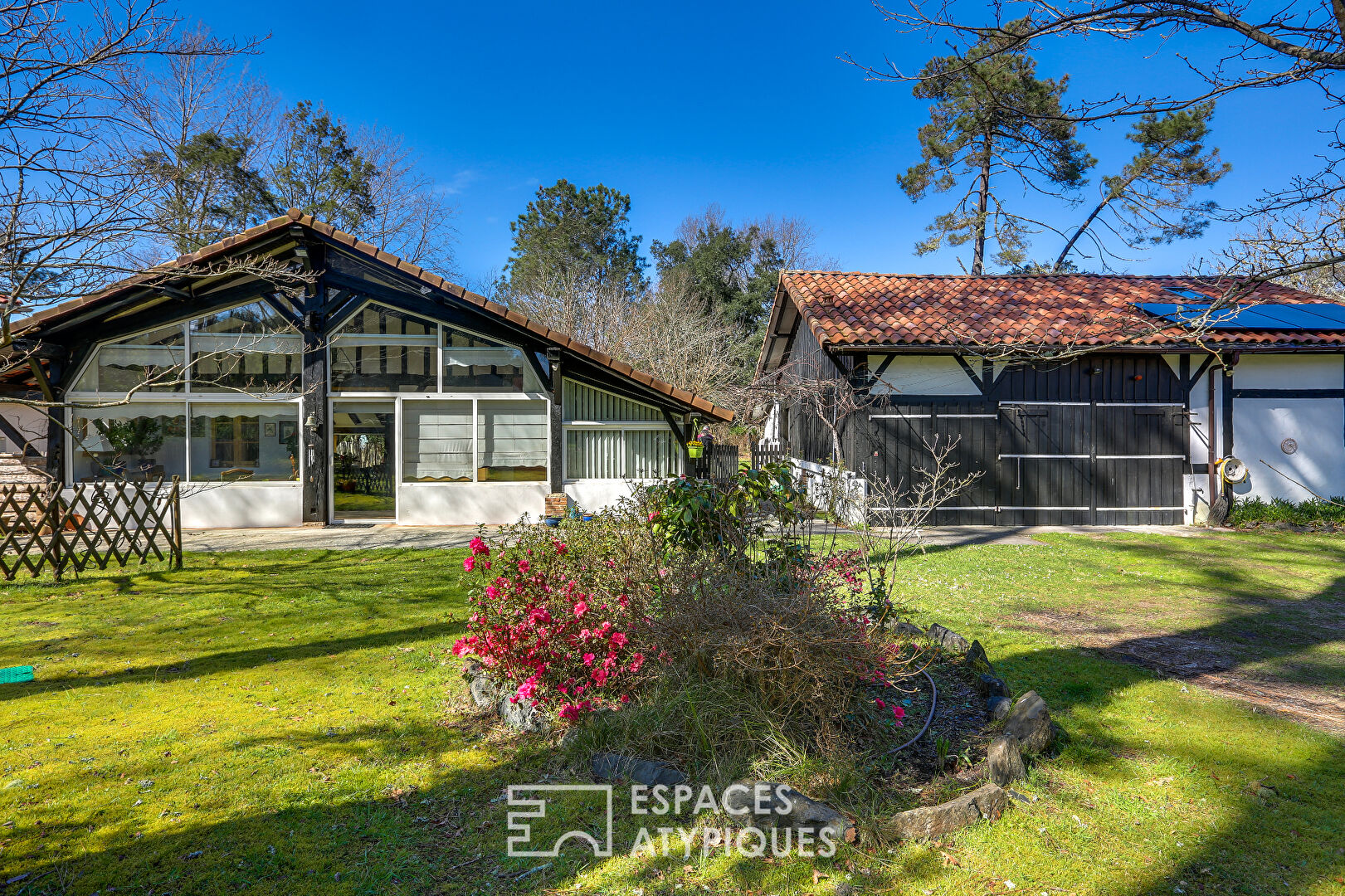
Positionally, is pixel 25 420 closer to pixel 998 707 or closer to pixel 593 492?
pixel 593 492

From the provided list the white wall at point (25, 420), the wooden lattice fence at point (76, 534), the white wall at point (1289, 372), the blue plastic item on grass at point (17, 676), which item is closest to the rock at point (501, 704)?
the blue plastic item on grass at point (17, 676)

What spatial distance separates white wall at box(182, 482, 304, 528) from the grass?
17.4 feet

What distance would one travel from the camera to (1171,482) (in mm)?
12945

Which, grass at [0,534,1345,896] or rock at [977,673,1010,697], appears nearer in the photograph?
grass at [0,534,1345,896]

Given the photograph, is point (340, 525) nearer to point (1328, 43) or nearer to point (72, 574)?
point (72, 574)

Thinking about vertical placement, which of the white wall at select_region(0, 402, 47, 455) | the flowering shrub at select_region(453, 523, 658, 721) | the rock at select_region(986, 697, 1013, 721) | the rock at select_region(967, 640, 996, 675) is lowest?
the rock at select_region(986, 697, 1013, 721)

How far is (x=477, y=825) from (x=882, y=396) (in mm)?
10955

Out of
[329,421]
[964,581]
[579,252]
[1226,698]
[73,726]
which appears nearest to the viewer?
[73,726]

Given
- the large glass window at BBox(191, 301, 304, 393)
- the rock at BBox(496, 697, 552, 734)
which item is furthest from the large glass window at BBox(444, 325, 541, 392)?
the rock at BBox(496, 697, 552, 734)

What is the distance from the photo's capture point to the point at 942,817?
3.07 metres

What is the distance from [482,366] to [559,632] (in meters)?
9.43

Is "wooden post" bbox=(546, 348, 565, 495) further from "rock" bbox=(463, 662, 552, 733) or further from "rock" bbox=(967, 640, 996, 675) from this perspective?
"rock" bbox=(967, 640, 996, 675)


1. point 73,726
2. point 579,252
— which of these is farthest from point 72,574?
point 579,252

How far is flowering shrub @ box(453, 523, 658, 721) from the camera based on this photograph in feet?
13.6
